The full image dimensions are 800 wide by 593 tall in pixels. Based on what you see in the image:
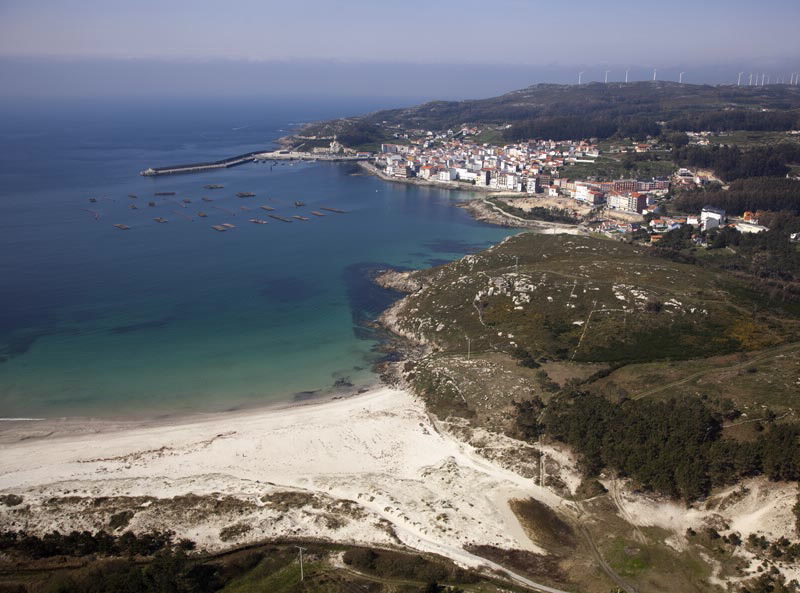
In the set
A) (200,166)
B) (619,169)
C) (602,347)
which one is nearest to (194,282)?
(602,347)

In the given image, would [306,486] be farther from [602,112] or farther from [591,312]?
[602,112]

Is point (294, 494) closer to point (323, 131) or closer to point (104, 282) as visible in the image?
point (104, 282)

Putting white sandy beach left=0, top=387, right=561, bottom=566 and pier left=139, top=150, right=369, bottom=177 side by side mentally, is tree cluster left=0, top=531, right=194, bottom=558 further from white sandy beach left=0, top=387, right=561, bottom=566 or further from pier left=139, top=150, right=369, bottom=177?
pier left=139, top=150, right=369, bottom=177

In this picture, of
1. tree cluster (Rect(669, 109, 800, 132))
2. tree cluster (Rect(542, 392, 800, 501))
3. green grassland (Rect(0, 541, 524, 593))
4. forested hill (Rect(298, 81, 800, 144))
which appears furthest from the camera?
forested hill (Rect(298, 81, 800, 144))

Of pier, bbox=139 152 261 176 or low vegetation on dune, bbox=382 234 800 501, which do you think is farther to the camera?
pier, bbox=139 152 261 176

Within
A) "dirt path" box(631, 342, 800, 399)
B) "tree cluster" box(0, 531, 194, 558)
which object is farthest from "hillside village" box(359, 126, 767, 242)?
"tree cluster" box(0, 531, 194, 558)
